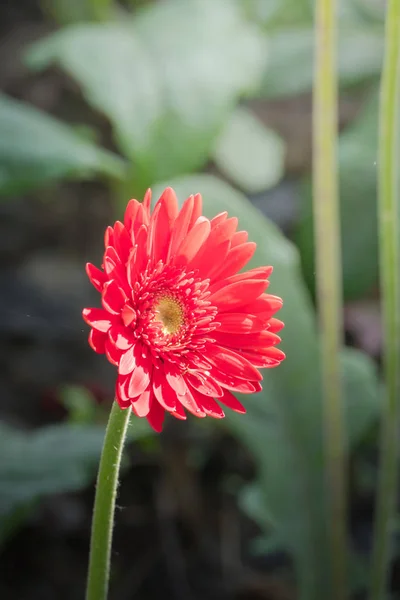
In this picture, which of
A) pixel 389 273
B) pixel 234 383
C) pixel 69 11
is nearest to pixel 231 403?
pixel 234 383

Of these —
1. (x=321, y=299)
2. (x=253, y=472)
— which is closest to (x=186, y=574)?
(x=253, y=472)

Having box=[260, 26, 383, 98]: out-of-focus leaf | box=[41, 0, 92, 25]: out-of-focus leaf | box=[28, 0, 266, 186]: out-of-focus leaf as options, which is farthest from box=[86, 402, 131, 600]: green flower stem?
box=[41, 0, 92, 25]: out-of-focus leaf

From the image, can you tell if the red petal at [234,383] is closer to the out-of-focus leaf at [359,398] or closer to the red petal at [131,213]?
the red petal at [131,213]

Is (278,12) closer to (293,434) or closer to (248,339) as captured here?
(293,434)

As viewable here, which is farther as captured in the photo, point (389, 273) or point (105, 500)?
point (389, 273)

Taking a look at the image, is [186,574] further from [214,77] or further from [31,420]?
[214,77]

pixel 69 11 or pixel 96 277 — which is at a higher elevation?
pixel 69 11
